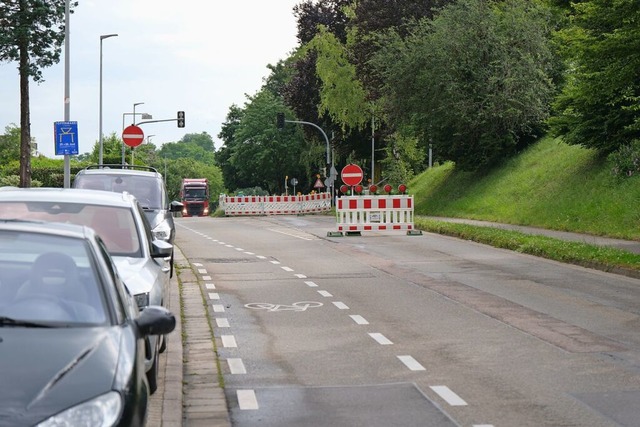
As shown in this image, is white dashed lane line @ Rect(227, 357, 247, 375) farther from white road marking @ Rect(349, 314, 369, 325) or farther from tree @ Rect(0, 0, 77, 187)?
tree @ Rect(0, 0, 77, 187)

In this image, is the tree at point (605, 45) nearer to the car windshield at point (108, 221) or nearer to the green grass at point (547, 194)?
the green grass at point (547, 194)

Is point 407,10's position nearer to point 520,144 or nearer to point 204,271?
point 520,144

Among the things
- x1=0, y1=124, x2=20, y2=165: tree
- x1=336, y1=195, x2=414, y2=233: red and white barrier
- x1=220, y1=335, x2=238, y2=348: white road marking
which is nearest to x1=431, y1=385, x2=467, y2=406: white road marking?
x1=220, y1=335, x2=238, y2=348: white road marking

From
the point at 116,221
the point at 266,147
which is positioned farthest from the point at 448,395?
the point at 266,147

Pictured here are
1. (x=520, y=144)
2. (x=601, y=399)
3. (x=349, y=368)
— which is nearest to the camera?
(x=601, y=399)

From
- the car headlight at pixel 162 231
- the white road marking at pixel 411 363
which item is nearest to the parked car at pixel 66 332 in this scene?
the white road marking at pixel 411 363

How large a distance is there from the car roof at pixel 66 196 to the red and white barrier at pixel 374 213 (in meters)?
22.7

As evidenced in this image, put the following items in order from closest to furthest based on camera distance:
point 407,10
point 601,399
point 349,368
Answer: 1. point 601,399
2. point 349,368
3. point 407,10

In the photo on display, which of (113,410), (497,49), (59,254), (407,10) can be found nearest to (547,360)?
(59,254)

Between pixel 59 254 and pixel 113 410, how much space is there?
1.45 metres

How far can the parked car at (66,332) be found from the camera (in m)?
4.89

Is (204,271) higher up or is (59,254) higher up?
(59,254)

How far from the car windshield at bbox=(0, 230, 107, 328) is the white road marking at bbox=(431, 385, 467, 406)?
11.1 ft

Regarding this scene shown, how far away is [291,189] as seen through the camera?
10562cm
